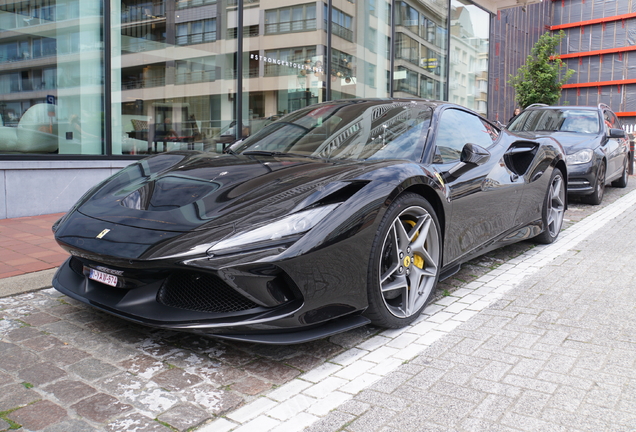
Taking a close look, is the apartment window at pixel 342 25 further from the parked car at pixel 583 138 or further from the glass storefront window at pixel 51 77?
the glass storefront window at pixel 51 77

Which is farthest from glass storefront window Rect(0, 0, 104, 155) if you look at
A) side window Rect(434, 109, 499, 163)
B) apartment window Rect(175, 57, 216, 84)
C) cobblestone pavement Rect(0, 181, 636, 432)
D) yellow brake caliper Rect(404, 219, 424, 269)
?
yellow brake caliper Rect(404, 219, 424, 269)

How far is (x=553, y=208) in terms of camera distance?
5332 millimetres

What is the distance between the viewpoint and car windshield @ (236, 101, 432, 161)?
3.30 metres

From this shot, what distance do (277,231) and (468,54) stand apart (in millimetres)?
15274

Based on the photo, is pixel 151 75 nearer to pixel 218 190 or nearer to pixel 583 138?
pixel 218 190

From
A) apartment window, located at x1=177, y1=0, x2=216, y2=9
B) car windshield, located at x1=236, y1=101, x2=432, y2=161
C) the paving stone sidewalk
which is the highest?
apartment window, located at x1=177, y1=0, x2=216, y2=9

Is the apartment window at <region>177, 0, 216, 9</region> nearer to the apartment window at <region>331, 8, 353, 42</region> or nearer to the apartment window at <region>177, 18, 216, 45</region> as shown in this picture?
the apartment window at <region>177, 18, 216, 45</region>

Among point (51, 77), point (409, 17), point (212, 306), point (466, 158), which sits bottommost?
point (212, 306)

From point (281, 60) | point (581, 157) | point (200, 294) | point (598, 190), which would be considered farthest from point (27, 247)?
point (598, 190)

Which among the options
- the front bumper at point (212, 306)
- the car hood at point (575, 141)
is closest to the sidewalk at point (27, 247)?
the front bumper at point (212, 306)

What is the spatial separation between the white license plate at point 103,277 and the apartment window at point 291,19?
25.4ft

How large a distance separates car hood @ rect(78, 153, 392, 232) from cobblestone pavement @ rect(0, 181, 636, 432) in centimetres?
64

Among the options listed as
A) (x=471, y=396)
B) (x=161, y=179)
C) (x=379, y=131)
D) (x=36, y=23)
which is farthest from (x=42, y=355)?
(x=36, y=23)

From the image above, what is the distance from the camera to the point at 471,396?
2.18 metres
